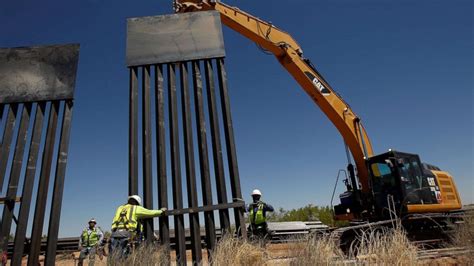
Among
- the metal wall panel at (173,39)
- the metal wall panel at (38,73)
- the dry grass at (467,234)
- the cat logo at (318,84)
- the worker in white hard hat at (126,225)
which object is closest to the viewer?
the worker in white hard hat at (126,225)

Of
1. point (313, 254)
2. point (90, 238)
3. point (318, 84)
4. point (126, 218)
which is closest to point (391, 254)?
point (313, 254)

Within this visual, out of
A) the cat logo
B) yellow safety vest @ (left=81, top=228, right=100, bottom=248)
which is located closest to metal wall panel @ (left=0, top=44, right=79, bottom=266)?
yellow safety vest @ (left=81, top=228, right=100, bottom=248)

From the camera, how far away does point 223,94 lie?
21.2 feet

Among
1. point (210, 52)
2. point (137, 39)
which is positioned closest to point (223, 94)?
point (210, 52)

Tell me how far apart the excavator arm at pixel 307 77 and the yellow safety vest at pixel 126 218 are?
289 inches

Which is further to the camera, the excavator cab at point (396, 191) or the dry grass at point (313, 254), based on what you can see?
the excavator cab at point (396, 191)

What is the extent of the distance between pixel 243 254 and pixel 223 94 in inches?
118

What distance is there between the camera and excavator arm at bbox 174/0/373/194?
11.3 metres

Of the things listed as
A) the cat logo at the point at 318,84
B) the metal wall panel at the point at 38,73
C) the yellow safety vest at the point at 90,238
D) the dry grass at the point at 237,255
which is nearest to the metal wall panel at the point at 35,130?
the metal wall panel at the point at 38,73

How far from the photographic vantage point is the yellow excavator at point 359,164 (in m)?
10.4

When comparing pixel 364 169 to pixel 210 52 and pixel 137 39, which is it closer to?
pixel 210 52

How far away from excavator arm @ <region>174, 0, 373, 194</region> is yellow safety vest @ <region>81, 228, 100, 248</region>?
26.8 feet

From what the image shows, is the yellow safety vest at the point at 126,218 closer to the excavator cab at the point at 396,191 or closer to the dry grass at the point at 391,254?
the dry grass at the point at 391,254

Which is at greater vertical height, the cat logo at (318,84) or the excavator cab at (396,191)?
the cat logo at (318,84)
